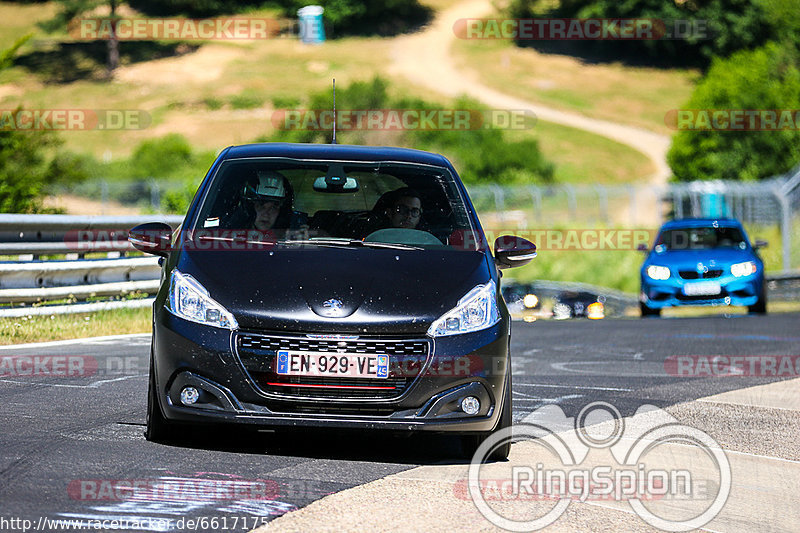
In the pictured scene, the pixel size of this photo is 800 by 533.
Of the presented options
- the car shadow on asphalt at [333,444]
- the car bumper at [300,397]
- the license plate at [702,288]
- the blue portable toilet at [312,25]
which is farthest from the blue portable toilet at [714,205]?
the blue portable toilet at [312,25]

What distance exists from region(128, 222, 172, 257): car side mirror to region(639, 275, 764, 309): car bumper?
44.3ft

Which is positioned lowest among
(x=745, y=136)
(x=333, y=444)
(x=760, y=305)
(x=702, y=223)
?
(x=760, y=305)

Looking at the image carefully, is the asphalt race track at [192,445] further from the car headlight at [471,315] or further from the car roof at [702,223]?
the car roof at [702,223]

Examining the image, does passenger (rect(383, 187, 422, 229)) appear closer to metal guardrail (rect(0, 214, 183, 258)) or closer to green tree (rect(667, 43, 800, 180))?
metal guardrail (rect(0, 214, 183, 258))

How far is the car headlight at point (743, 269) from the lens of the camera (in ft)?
63.7

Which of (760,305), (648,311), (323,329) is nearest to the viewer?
(323,329)

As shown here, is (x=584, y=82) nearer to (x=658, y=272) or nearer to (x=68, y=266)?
(x=658, y=272)

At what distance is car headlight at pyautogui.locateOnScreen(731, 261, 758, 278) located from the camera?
1941 cm

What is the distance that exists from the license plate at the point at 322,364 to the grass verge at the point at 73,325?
6327 mm

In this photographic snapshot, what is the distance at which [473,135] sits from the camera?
2894 inches

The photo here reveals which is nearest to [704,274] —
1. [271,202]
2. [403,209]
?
[403,209]

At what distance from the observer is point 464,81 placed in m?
92.9

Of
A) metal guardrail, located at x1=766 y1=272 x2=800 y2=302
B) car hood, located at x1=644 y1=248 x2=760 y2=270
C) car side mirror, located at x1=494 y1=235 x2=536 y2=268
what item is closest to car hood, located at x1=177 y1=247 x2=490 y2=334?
car side mirror, located at x1=494 y1=235 x2=536 y2=268

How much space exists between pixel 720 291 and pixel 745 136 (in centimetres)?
4317
